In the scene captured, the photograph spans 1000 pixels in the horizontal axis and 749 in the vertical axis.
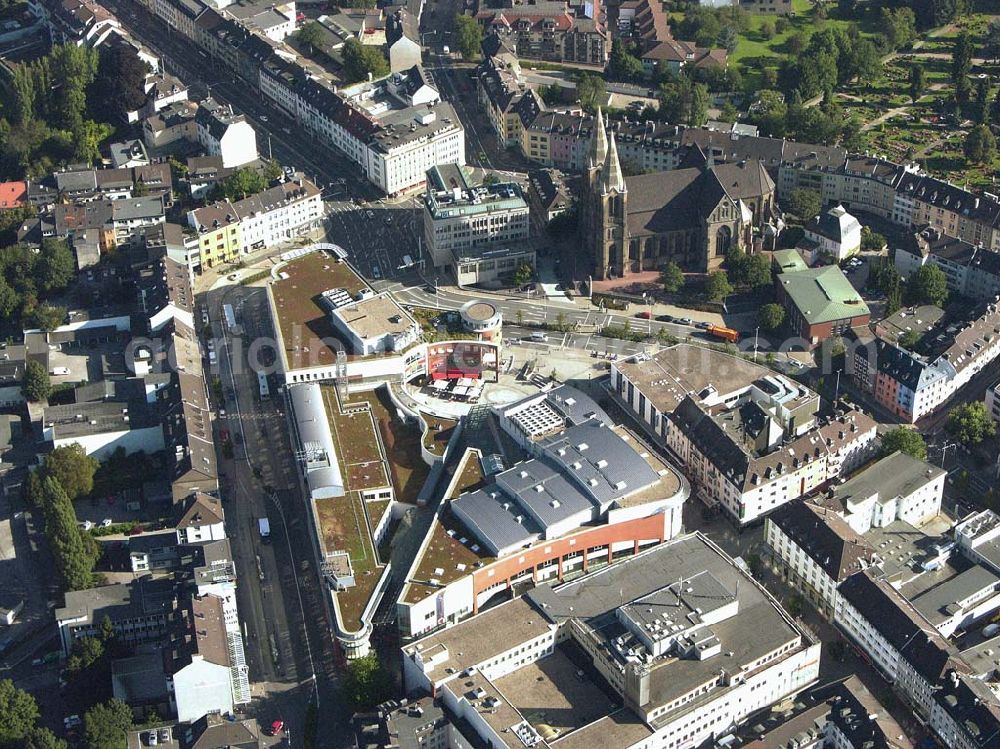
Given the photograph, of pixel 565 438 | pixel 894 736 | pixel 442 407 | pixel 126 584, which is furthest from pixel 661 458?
pixel 126 584

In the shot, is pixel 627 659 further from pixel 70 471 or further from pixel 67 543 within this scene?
pixel 70 471

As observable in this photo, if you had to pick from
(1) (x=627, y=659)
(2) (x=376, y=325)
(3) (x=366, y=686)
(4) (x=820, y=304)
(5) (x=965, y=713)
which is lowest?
(3) (x=366, y=686)

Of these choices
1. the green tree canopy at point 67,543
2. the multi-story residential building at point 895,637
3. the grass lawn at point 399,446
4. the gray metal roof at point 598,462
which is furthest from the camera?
the grass lawn at point 399,446

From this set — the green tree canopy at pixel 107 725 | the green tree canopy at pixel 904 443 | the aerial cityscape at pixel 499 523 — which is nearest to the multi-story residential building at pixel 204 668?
the aerial cityscape at pixel 499 523

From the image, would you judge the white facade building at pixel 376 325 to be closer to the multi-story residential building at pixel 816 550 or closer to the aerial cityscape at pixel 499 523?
the aerial cityscape at pixel 499 523

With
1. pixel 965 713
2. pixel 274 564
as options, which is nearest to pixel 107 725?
pixel 274 564

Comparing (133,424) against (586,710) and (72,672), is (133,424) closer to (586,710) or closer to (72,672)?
(72,672)

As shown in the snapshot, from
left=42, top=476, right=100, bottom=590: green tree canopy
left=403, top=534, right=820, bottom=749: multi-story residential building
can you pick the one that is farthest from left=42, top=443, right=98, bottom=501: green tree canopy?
left=403, top=534, right=820, bottom=749: multi-story residential building
